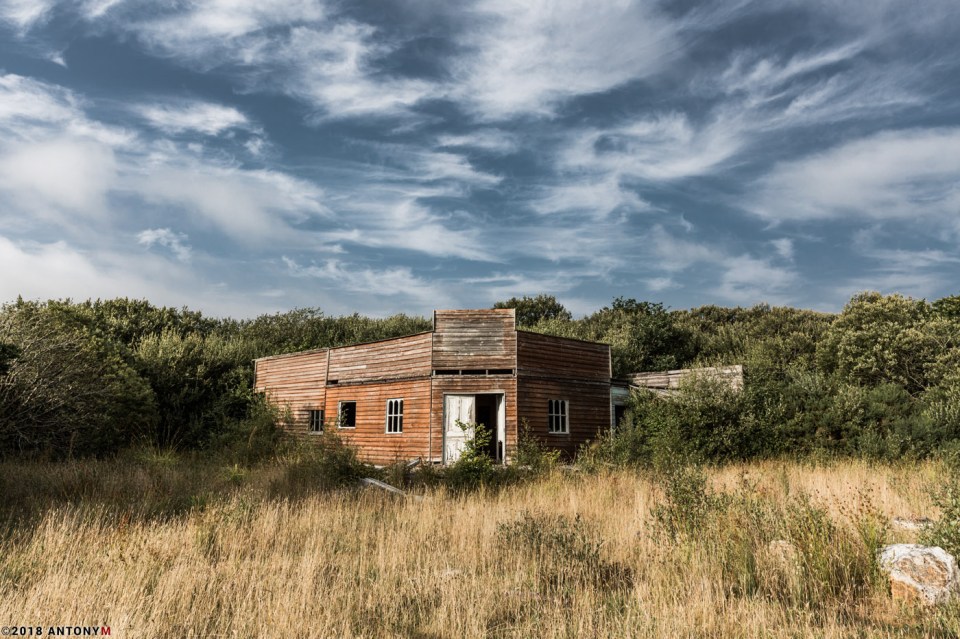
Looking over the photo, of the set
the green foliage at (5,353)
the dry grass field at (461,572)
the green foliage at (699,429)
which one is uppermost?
the green foliage at (5,353)

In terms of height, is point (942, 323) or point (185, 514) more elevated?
point (942, 323)

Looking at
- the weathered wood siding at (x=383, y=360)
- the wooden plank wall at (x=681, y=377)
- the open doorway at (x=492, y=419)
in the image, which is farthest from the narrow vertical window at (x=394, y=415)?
the wooden plank wall at (x=681, y=377)

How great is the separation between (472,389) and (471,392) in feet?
0.36

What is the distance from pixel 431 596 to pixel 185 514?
17.8ft

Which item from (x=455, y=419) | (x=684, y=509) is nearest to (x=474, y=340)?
(x=455, y=419)

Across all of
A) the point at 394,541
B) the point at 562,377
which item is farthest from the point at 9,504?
the point at 562,377

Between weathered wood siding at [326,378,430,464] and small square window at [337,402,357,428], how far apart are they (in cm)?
22

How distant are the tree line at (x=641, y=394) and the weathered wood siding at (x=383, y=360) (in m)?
3.91

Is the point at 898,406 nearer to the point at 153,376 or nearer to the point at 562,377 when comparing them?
the point at 562,377

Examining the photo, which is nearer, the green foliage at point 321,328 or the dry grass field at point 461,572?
the dry grass field at point 461,572

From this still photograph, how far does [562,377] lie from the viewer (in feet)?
65.6

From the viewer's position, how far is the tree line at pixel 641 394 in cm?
1552

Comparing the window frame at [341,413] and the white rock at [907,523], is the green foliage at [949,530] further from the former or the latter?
the window frame at [341,413]

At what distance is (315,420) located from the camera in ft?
75.8
